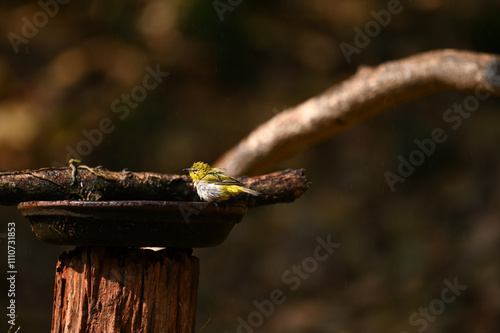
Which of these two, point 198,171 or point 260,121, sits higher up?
point 260,121

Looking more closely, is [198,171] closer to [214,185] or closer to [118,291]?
[214,185]

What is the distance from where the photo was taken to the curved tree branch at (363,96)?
349 cm

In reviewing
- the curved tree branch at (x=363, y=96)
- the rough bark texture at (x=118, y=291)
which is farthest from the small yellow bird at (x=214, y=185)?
the curved tree branch at (x=363, y=96)

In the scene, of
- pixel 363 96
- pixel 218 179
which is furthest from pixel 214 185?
pixel 363 96

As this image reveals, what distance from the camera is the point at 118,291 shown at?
1910 millimetres

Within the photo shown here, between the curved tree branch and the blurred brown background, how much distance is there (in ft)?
10.4

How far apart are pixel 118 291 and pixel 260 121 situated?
5.75 metres

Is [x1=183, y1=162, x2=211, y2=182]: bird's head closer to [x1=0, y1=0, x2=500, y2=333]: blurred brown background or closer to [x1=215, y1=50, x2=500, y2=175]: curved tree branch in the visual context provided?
[x1=215, y1=50, x2=500, y2=175]: curved tree branch

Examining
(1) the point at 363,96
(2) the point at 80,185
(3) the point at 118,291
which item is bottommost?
(3) the point at 118,291

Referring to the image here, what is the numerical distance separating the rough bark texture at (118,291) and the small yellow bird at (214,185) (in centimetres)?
24

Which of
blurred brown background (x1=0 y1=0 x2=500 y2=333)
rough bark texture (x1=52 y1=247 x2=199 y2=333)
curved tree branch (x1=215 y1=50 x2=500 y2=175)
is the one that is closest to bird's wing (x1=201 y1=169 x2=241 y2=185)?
rough bark texture (x1=52 y1=247 x2=199 y2=333)

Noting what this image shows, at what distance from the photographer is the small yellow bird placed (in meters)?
1.98

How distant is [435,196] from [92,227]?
604 centimetres

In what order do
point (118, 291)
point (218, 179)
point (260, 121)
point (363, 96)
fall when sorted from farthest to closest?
point (260, 121), point (363, 96), point (218, 179), point (118, 291)
